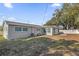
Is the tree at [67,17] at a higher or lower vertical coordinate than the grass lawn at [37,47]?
higher

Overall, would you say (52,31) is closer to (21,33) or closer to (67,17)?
(67,17)

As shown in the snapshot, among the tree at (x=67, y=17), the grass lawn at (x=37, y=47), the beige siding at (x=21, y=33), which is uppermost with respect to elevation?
the tree at (x=67, y=17)

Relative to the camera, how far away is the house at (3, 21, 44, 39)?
4688 mm

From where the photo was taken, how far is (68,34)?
4.75m

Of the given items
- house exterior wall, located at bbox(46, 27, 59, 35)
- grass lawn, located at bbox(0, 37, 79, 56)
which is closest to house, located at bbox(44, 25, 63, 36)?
house exterior wall, located at bbox(46, 27, 59, 35)

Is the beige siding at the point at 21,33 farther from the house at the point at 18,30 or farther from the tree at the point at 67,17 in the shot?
the tree at the point at 67,17

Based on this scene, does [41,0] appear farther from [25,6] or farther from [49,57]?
[49,57]

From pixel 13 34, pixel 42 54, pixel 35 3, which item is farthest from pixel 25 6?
pixel 42 54

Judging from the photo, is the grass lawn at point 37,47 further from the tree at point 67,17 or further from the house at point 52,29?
the tree at point 67,17

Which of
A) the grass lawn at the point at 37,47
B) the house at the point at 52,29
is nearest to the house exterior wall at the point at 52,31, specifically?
the house at the point at 52,29

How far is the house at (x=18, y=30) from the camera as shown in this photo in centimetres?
469

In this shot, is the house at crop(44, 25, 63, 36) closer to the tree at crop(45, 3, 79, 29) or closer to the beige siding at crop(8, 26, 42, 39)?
the tree at crop(45, 3, 79, 29)

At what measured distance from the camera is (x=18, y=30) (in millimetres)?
4723

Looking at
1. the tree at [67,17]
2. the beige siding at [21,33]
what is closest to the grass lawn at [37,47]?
the beige siding at [21,33]
